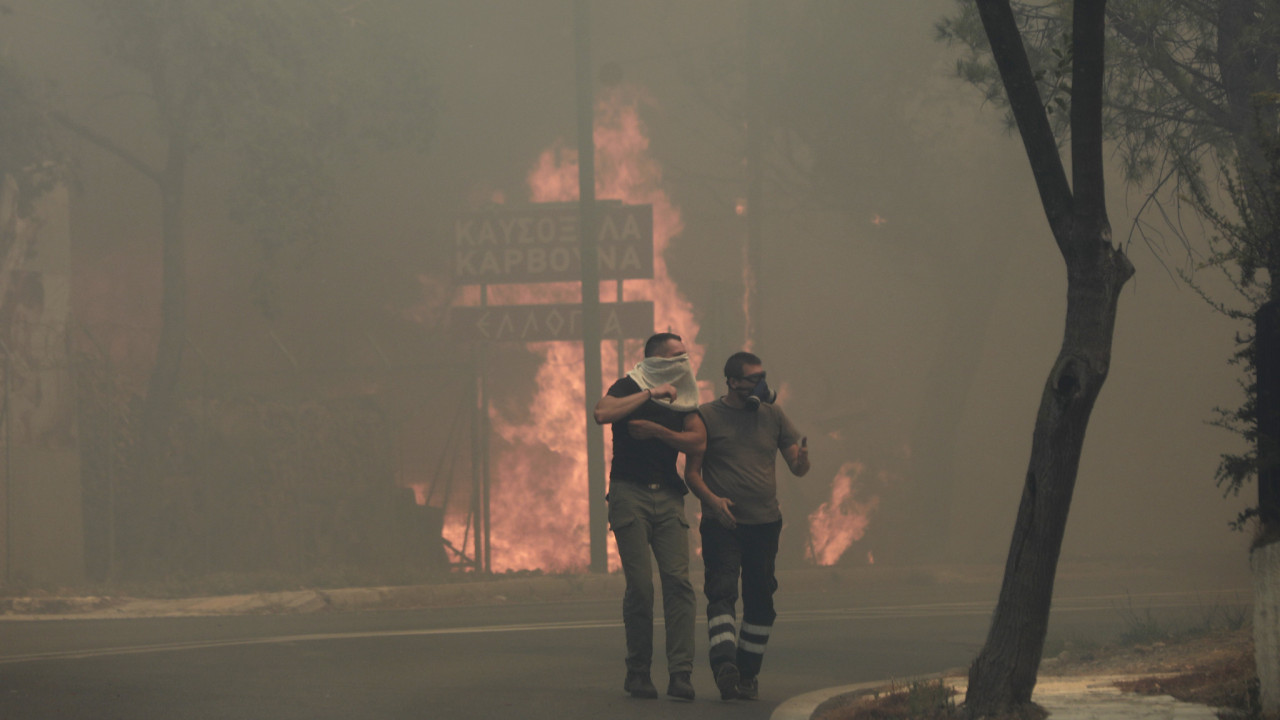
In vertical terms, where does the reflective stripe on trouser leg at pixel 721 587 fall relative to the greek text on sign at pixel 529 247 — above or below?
below

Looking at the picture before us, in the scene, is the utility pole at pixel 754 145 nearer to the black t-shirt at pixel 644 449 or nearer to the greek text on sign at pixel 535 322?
the greek text on sign at pixel 535 322

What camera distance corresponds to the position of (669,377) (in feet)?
25.0

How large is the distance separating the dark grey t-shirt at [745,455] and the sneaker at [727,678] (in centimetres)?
76

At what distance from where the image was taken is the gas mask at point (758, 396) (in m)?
7.66

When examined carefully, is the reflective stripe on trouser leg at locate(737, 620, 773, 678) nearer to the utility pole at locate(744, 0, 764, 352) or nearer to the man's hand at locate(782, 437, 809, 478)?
the man's hand at locate(782, 437, 809, 478)

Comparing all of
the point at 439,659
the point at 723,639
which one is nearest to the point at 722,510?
the point at 723,639

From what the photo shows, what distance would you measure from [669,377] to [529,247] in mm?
12490

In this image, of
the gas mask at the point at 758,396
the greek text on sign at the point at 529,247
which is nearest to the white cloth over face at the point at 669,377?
the gas mask at the point at 758,396

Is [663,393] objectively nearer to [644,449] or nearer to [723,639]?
[644,449]

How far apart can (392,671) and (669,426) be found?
2467mm

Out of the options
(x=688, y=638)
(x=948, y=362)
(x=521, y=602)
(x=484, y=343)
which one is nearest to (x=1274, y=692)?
(x=688, y=638)

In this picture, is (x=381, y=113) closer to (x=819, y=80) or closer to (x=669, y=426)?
(x=819, y=80)

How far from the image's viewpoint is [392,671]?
28.2 ft

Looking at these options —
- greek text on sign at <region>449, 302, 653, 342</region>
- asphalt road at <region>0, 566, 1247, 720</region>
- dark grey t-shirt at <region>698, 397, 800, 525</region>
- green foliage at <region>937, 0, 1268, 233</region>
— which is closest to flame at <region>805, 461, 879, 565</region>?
greek text on sign at <region>449, 302, 653, 342</region>
